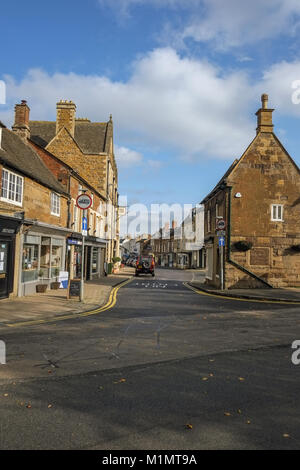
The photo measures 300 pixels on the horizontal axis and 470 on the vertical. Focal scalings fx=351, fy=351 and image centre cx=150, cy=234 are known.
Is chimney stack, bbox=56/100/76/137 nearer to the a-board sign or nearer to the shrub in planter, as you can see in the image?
the shrub in planter

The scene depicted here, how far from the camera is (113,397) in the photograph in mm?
4887

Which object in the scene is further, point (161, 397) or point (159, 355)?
point (159, 355)

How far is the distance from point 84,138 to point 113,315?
1135 inches

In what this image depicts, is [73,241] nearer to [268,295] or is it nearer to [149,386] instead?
[268,295]

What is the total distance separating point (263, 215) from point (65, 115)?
70.4ft

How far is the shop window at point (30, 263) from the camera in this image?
16.0 meters

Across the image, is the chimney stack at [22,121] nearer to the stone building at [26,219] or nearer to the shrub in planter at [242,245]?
the stone building at [26,219]

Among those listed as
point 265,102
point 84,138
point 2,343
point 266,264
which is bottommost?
point 2,343

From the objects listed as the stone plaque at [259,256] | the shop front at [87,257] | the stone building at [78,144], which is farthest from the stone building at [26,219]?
the stone plaque at [259,256]

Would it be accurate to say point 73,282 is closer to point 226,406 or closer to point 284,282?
point 226,406

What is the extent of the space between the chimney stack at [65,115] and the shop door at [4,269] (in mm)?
20865

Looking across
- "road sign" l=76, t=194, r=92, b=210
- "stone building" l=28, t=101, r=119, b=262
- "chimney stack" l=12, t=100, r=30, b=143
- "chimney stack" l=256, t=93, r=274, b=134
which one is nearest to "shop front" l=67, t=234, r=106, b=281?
"stone building" l=28, t=101, r=119, b=262
